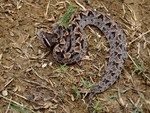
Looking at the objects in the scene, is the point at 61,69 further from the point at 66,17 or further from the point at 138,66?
the point at 138,66

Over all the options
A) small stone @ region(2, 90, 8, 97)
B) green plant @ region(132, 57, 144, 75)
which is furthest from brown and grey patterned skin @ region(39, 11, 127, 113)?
small stone @ region(2, 90, 8, 97)

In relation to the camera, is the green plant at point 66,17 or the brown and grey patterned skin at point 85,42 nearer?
the brown and grey patterned skin at point 85,42

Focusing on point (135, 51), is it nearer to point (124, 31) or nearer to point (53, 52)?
point (124, 31)

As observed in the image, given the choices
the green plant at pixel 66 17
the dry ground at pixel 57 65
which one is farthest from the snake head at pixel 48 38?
the green plant at pixel 66 17

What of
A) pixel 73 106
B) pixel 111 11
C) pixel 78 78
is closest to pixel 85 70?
pixel 78 78

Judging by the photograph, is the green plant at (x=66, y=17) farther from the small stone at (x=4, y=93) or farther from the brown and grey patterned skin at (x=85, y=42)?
the small stone at (x=4, y=93)

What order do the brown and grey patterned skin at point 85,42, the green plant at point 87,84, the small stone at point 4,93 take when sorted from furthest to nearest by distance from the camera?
the brown and grey patterned skin at point 85,42 → the green plant at point 87,84 → the small stone at point 4,93

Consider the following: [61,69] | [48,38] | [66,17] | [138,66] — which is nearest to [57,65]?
[61,69]
